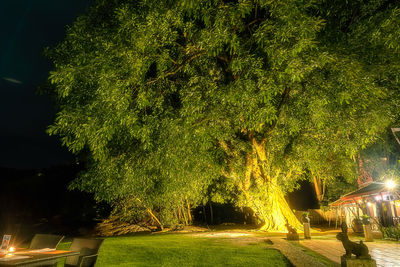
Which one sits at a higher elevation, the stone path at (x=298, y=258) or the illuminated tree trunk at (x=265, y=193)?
the illuminated tree trunk at (x=265, y=193)

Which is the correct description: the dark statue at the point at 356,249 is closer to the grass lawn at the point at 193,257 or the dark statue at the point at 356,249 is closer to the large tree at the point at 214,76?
the grass lawn at the point at 193,257

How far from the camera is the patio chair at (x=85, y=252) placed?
12.6ft

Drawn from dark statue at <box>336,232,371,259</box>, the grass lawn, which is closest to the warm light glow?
the grass lawn

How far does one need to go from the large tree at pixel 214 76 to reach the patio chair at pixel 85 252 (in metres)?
4.25

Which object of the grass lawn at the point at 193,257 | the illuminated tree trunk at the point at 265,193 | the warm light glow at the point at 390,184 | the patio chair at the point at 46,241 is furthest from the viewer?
the illuminated tree trunk at the point at 265,193

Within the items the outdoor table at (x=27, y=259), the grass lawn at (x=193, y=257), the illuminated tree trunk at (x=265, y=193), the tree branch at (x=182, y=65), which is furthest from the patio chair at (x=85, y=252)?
the illuminated tree trunk at (x=265, y=193)

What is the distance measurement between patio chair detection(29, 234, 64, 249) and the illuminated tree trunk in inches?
385

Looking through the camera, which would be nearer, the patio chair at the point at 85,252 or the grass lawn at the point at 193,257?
the patio chair at the point at 85,252

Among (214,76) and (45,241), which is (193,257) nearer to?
(45,241)

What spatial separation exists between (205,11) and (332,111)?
5358 millimetres

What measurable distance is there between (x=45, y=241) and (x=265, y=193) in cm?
1022

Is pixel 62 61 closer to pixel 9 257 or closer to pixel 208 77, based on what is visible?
pixel 208 77

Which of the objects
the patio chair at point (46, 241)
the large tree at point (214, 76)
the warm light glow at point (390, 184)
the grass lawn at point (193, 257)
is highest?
the large tree at point (214, 76)

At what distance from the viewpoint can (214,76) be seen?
33.2 ft
